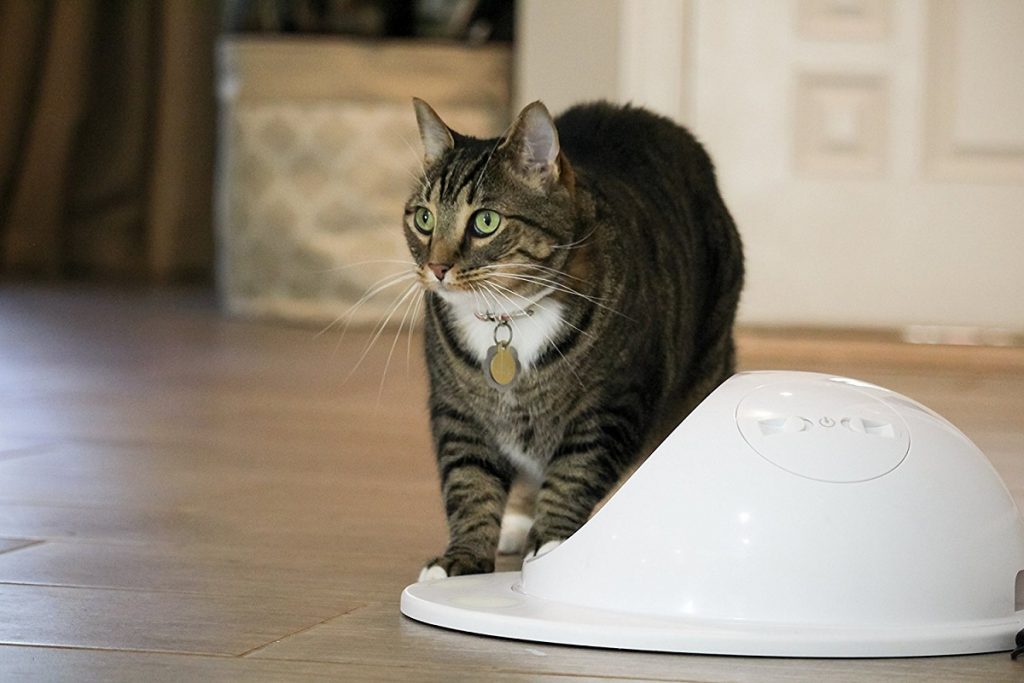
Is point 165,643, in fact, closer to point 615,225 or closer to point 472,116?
point 615,225

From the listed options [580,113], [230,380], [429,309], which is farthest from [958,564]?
[230,380]

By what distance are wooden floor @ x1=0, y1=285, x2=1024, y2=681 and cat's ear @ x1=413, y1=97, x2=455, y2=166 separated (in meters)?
0.35

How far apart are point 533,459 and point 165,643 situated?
0.40m

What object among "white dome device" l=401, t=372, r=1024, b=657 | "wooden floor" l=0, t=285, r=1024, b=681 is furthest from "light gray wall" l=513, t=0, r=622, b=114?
"white dome device" l=401, t=372, r=1024, b=657

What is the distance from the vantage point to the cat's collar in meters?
1.19

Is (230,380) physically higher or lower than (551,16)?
lower

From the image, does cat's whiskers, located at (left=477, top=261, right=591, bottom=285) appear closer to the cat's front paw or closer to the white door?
the cat's front paw

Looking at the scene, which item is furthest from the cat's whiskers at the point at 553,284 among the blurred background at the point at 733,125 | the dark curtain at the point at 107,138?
the dark curtain at the point at 107,138

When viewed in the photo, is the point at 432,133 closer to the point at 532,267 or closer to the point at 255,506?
the point at 532,267

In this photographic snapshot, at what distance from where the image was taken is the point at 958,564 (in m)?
0.96

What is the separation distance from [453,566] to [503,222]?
276 millimetres

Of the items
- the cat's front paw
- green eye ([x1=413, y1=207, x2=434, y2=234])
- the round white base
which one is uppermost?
green eye ([x1=413, y1=207, x2=434, y2=234])

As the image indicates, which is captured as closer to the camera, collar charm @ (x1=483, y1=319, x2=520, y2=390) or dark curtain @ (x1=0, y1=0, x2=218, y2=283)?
collar charm @ (x1=483, y1=319, x2=520, y2=390)

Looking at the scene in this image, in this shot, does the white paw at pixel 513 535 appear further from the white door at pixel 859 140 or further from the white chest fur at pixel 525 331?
the white door at pixel 859 140
